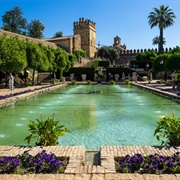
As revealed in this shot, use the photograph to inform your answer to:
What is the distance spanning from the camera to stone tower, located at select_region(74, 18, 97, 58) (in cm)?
6612

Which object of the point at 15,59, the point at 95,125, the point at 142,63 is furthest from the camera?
the point at 142,63

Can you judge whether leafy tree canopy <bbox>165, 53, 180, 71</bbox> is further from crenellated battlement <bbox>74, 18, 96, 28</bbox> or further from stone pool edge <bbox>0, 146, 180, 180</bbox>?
crenellated battlement <bbox>74, 18, 96, 28</bbox>

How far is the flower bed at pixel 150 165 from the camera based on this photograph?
3.15 metres

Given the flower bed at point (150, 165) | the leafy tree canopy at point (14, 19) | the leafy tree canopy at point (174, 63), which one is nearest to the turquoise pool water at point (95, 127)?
the flower bed at point (150, 165)

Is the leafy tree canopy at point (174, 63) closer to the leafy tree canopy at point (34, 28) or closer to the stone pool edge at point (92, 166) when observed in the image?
the stone pool edge at point (92, 166)

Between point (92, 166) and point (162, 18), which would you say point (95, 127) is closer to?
point (92, 166)

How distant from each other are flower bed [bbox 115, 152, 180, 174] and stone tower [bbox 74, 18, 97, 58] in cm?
6207

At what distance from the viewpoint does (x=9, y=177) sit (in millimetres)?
2982

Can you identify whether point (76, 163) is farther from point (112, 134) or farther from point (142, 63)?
point (142, 63)

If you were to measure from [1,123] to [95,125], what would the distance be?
2850 millimetres

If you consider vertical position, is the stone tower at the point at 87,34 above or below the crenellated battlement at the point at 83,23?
below

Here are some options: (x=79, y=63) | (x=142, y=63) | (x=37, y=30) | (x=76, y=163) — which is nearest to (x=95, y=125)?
(x=76, y=163)

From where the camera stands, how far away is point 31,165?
3.31 m

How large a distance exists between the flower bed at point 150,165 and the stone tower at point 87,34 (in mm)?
62070
